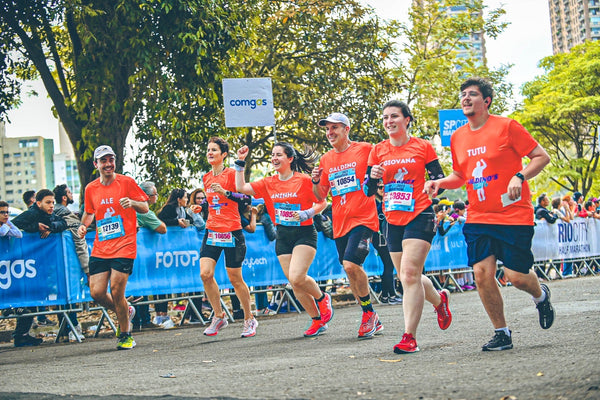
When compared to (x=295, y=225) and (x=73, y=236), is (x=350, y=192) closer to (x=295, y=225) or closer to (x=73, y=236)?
(x=295, y=225)

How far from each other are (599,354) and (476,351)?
1082 millimetres

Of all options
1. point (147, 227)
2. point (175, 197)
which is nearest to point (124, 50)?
point (175, 197)

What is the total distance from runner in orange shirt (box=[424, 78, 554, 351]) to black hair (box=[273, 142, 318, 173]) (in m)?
3.04

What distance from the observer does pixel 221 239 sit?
32.4 feet

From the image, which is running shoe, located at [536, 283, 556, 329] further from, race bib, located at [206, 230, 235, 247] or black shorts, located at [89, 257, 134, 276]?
black shorts, located at [89, 257, 134, 276]

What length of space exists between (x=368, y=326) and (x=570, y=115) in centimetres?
3946

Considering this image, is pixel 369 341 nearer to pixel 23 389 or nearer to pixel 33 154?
pixel 23 389

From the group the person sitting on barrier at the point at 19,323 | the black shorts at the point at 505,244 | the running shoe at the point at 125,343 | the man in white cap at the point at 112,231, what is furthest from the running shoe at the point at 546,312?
the person sitting on barrier at the point at 19,323

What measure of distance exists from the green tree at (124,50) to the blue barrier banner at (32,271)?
4.19m

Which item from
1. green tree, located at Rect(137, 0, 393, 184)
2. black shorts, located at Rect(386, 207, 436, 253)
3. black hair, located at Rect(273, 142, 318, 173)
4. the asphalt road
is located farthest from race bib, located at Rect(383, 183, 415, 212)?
green tree, located at Rect(137, 0, 393, 184)

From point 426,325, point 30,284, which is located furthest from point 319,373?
point 30,284

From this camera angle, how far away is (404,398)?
4359 mm

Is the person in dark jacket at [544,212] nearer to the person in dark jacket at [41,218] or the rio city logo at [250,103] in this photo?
the rio city logo at [250,103]

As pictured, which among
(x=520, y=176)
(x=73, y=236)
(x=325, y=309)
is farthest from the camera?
(x=73, y=236)
